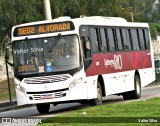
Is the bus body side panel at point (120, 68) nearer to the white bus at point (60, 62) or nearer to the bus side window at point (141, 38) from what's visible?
the white bus at point (60, 62)

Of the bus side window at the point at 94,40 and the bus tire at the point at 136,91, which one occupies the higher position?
the bus side window at the point at 94,40

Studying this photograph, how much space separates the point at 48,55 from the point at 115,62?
13.9ft

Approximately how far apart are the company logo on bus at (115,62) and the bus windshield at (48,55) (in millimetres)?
2742

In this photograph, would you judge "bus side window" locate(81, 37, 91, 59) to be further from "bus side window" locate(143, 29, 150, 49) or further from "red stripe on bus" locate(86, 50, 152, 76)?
"bus side window" locate(143, 29, 150, 49)

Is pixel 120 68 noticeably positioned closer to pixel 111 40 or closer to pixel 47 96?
pixel 111 40

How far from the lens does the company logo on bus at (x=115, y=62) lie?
77.4ft

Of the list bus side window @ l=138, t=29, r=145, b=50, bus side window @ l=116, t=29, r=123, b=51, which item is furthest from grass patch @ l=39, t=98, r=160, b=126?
bus side window @ l=138, t=29, r=145, b=50

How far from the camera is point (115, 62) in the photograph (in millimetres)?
24422

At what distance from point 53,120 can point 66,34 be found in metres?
5.89

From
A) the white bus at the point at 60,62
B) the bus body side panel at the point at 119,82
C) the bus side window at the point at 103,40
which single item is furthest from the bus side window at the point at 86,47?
the bus body side panel at the point at 119,82

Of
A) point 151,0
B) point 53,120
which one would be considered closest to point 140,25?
point 53,120

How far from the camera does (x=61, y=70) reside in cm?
2069

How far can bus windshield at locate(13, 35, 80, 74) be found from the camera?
20.8m

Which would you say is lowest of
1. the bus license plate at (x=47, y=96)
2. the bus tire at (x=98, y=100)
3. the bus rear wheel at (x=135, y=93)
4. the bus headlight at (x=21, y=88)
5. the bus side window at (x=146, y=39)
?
the bus rear wheel at (x=135, y=93)
